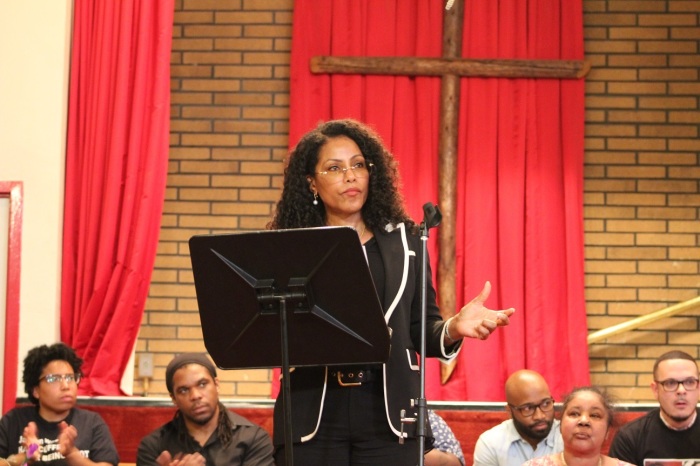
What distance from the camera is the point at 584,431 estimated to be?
13.8 feet

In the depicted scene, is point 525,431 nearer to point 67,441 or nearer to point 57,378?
point 67,441

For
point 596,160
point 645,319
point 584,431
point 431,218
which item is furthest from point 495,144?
point 431,218

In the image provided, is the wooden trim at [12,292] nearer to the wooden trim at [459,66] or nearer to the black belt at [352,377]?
the wooden trim at [459,66]

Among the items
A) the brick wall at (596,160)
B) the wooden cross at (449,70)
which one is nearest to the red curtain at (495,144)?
the wooden cross at (449,70)

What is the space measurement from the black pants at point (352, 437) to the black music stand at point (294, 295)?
0.14 metres

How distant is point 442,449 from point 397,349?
6.96ft

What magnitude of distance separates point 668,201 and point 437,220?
164 inches

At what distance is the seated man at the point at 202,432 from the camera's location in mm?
4762

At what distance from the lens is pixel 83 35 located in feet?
19.7

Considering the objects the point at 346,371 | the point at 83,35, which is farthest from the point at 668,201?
the point at 346,371

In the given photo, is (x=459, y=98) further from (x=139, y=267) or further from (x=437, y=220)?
(x=437, y=220)

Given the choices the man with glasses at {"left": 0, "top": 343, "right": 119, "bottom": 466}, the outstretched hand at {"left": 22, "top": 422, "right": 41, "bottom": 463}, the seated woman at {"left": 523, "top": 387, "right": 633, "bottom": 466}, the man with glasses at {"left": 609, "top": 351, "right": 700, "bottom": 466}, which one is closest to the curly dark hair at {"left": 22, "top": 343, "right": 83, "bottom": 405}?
the man with glasses at {"left": 0, "top": 343, "right": 119, "bottom": 466}

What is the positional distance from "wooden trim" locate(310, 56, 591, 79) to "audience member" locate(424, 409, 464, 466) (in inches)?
94.5

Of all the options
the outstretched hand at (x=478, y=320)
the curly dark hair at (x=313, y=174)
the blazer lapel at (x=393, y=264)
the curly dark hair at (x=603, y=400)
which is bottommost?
the curly dark hair at (x=603, y=400)
